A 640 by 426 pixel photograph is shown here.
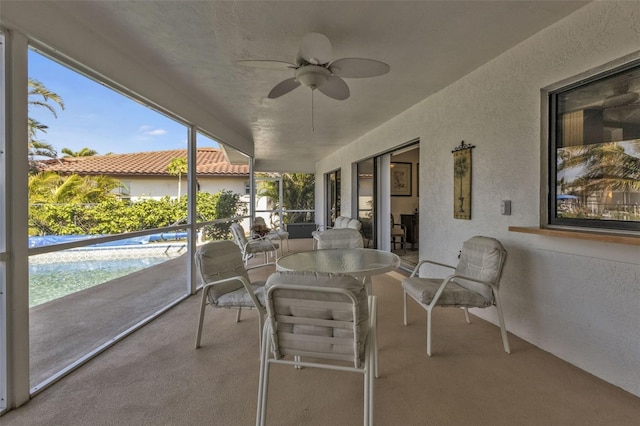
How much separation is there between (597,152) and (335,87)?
6.35 ft

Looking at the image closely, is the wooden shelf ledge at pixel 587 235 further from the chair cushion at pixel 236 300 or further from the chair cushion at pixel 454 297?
the chair cushion at pixel 236 300

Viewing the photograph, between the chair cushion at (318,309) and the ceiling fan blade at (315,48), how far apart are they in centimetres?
150

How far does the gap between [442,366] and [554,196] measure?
1.58m

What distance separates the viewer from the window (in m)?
1.82

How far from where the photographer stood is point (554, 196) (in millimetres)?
2293

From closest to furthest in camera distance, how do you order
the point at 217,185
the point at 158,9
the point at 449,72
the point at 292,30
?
the point at 158,9
the point at 292,30
the point at 449,72
the point at 217,185

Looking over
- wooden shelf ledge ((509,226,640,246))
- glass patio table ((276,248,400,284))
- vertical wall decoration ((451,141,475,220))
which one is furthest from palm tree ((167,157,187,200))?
wooden shelf ledge ((509,226,640,246))

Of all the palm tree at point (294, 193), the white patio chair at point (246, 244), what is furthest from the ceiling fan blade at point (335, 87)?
the palm tree at point (294, 193)

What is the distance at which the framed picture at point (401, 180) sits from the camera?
673 centimetres

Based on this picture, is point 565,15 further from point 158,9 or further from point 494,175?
point 158,9

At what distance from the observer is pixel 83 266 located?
3.17 meters

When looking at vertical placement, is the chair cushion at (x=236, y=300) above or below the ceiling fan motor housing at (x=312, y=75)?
below

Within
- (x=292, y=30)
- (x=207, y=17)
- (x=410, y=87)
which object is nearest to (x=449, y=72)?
(x=410, y=87)

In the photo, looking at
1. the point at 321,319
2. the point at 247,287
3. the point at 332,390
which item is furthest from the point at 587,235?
the point at 247,287
